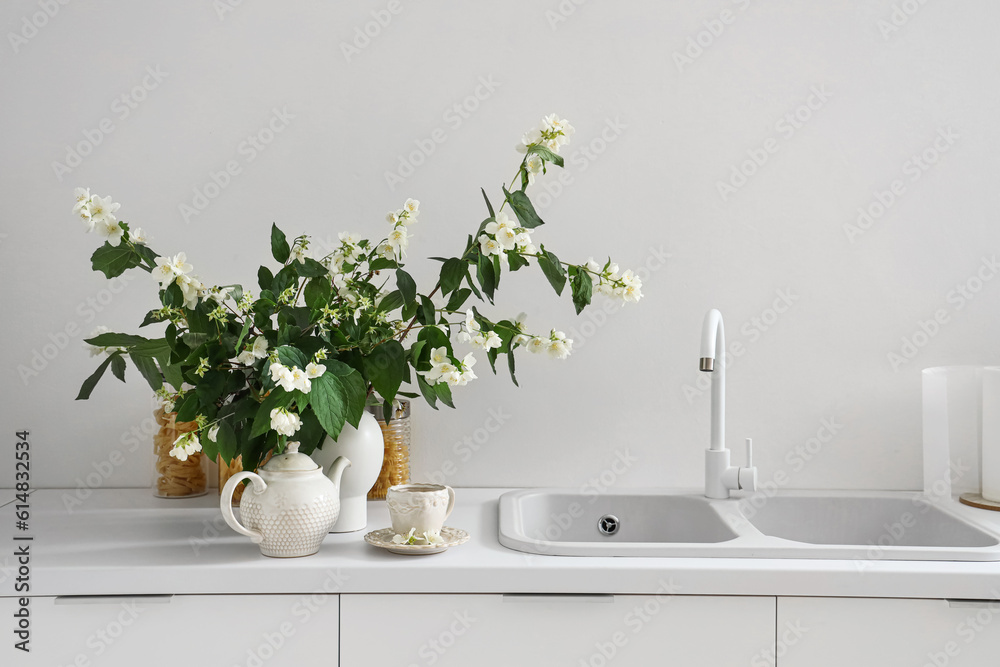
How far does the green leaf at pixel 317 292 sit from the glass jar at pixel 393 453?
0.33m

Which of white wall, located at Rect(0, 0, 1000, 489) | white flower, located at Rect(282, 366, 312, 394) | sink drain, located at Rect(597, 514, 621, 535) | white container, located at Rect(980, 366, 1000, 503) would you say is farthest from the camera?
white wall, located at Rect(0, 0, 1000, 489)

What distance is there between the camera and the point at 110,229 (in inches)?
43.8

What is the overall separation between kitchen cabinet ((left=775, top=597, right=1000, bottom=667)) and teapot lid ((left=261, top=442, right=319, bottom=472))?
70 cm

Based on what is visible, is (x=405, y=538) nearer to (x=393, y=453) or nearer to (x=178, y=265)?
(x=393, y=453)

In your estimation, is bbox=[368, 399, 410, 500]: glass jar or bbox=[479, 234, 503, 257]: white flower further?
bbox=[368, 399, 410, 500]: glass jar

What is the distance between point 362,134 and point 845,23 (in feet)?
3.44

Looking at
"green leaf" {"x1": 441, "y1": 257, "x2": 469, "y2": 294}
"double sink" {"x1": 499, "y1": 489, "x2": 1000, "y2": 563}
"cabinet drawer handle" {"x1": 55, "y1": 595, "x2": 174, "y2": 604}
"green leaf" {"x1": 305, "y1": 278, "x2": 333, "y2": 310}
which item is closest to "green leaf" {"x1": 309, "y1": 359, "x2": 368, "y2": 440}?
"green leaf" {"x1": 305, "y1": 278, "x2": 333, "y2": 310}

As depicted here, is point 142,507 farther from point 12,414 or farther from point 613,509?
point 613,509

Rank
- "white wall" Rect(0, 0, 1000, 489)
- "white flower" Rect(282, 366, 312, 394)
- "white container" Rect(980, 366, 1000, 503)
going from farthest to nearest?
"white wall" Rect(0, 0, 1000, 489), "white container" Rect(980, 366, 1000, 503), "white flower" Rect(282, 366, 312, 394)

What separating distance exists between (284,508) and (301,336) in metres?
0.26

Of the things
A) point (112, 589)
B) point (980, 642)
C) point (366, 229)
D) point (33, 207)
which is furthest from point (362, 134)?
point (980, 642)

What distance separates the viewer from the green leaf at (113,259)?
3.67 feet

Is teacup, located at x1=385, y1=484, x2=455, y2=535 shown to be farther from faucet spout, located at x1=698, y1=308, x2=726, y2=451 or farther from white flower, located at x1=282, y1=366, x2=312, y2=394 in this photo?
faucet spout, located at x1=698, y1=308, x2=726, y2=451

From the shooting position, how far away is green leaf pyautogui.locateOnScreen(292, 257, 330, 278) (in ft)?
3.91
